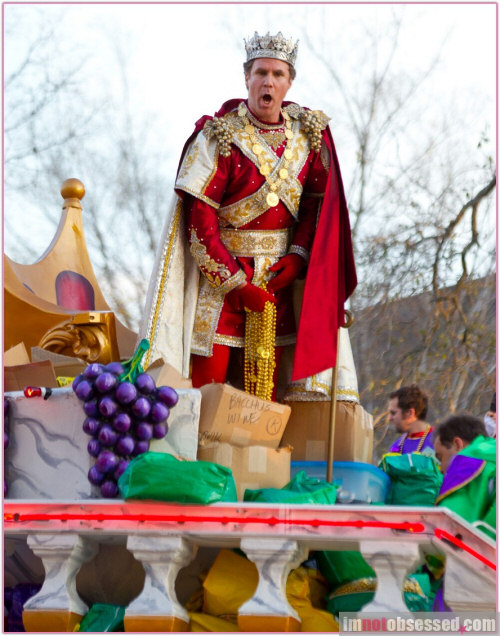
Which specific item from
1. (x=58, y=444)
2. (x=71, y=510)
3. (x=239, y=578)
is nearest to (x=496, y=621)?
(x=239, y=578)

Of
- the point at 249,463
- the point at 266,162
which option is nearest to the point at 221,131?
the point at 266,162

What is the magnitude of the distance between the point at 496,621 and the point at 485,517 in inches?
16.6

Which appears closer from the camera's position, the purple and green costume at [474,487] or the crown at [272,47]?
the purple and green costume at [474,487]

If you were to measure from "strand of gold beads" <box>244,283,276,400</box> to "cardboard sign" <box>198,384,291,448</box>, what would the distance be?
1.51 ft

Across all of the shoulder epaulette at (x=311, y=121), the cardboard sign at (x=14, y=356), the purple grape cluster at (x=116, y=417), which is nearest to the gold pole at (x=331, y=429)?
the shoulder epaulette at (x=311, y=121)

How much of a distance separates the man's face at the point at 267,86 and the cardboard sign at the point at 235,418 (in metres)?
1.28

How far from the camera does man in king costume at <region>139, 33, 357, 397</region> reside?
418 cm

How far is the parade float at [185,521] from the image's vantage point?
294cm

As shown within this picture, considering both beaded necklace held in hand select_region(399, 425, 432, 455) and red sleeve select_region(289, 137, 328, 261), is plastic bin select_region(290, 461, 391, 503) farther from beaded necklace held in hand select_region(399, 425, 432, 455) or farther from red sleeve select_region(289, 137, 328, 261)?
beaded necklace held in hand select_region(399, 425, 432, 455)

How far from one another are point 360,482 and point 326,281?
2.73ft

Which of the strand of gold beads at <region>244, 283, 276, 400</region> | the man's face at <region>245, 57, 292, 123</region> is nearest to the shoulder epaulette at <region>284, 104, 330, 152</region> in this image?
the man's face at <region>245, 57, 292, 123</region>

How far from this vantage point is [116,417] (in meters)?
3.33

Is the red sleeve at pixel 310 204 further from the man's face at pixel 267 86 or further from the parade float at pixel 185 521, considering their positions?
the parade float at pixel 185 521

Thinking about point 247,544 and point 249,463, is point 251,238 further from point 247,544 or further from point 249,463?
point 247,544
